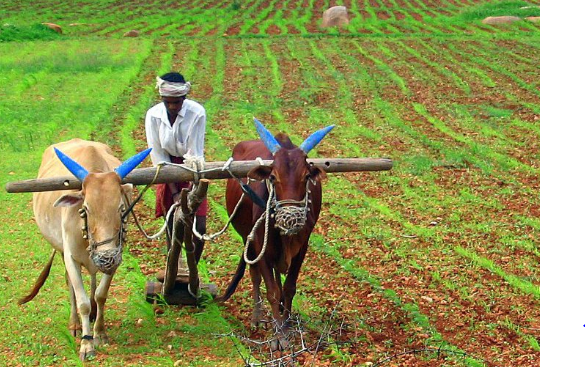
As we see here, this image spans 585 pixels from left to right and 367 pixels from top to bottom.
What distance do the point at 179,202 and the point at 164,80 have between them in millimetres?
1002

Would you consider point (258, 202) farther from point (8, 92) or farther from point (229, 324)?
point (8, 92)

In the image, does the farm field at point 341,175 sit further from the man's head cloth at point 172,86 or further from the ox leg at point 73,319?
the man's head cloth at point 172,86

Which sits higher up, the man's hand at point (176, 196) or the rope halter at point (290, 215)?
the rope halter at point (290, 215)

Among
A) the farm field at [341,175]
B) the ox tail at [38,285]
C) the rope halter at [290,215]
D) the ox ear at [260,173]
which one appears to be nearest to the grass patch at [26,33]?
the farm field at [341,175]

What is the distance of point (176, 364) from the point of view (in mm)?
6703

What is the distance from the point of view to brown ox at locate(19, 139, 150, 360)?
6.50 meters

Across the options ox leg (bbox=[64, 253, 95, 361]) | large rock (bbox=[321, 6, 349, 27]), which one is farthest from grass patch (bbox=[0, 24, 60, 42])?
ox leg (bbox=[64, 253, 95, 361])

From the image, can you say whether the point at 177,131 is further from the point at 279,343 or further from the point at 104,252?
the point at 279,343

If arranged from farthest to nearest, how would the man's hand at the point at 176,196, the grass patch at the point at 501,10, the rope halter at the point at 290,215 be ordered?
the grass patch at the point at 501,10, the man's hand at the point at 176,196, the rope halter at the point at 290,215

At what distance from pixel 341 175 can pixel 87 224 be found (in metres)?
6.59

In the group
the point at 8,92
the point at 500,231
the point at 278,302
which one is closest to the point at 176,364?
the point at 278,302

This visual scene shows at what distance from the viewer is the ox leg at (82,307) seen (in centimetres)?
694

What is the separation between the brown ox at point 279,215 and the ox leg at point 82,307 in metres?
1.28

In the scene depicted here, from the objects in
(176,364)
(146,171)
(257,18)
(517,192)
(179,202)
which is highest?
(146,171)
